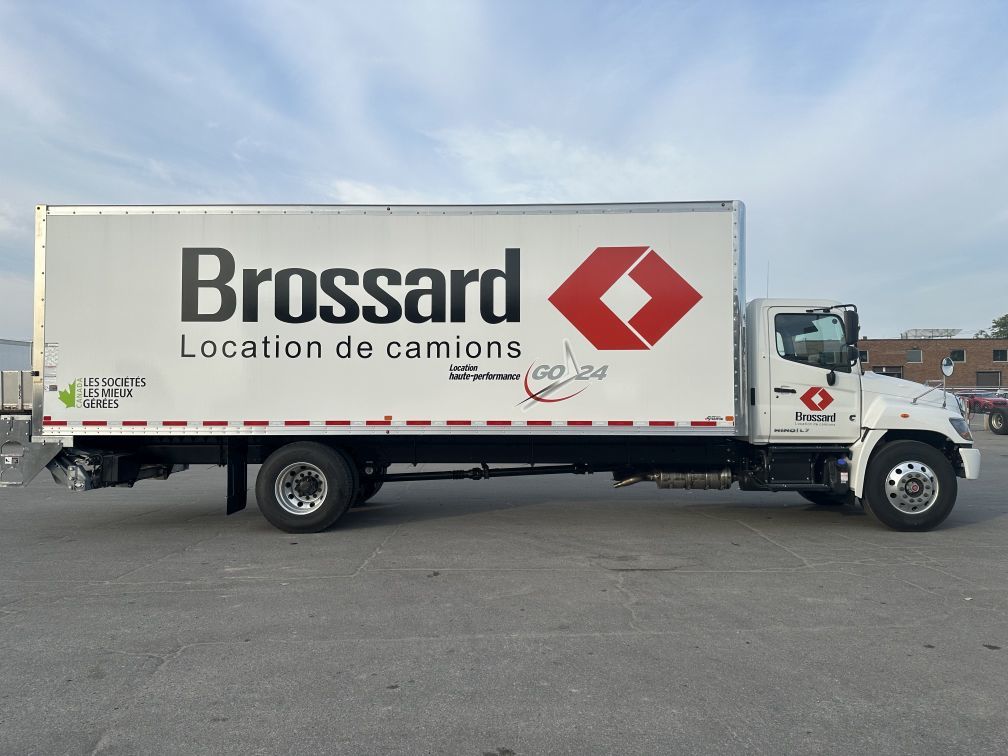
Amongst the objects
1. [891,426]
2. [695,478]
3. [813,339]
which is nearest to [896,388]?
[891,426]

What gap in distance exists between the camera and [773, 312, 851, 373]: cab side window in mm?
7777

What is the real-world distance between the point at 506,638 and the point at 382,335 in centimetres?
400

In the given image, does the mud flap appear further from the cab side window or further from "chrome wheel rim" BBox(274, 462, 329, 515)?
the cab side window

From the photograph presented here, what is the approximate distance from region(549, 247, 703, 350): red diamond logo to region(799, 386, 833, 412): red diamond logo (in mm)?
1698

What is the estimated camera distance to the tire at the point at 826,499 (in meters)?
9.09

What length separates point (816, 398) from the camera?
25.4ft

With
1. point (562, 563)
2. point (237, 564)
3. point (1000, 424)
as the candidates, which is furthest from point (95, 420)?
point (1000, 424)

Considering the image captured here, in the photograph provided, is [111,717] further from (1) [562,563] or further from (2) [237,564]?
(1) [562,563]

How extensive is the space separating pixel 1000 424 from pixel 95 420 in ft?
91.0

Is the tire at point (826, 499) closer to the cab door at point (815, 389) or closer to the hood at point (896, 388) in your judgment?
the cab door at point (815, 389)

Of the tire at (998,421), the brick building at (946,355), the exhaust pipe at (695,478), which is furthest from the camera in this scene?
the brick building at (946,355)

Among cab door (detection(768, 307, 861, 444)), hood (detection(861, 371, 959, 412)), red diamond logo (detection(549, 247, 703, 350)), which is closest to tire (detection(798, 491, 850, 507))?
cab door (detection(768, 307, 861, 444))

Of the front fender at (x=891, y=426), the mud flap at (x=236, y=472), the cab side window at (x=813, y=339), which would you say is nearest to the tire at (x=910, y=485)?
the front fender at (x=891, y=426)

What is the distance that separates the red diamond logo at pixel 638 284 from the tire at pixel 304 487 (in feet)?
10.0
